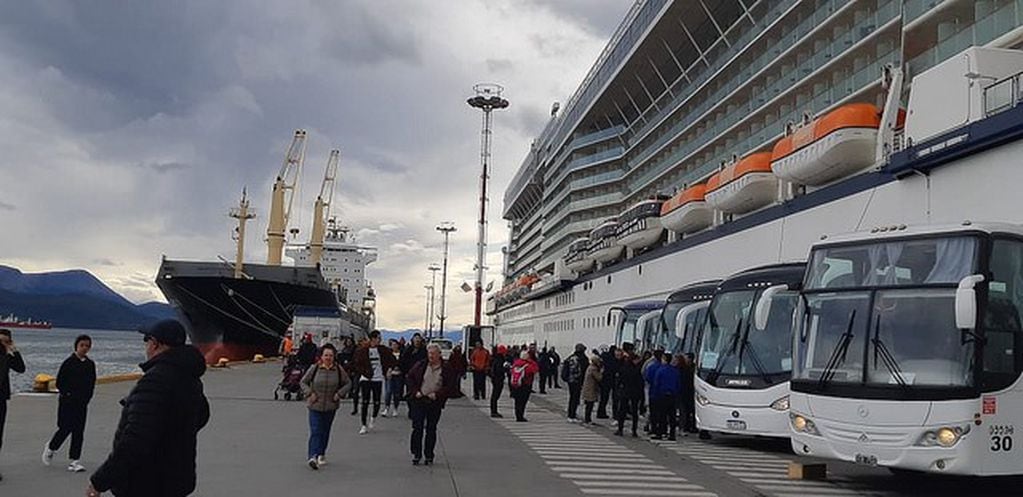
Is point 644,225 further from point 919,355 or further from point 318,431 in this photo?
point 318,431

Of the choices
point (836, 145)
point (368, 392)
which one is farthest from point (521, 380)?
point (836, 145)

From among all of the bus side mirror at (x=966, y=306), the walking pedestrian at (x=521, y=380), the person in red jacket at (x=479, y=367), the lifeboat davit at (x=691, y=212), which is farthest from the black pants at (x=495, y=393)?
the lifeboat davit at (x=691, y=212)

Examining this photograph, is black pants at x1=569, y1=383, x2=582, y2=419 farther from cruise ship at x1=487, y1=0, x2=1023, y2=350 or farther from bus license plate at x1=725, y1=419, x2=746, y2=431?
cruise ship at x1=487, y1=0, x2=1023, y2=350

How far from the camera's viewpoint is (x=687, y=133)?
45062 millimetres

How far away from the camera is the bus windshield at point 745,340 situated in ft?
50.2

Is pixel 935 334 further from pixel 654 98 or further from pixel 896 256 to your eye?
pixel 654 98

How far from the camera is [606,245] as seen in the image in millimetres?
50156

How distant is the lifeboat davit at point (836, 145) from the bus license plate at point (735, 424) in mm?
10117

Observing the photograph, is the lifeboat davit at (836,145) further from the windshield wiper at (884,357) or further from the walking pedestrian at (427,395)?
the walking pedestrian at (427,395)

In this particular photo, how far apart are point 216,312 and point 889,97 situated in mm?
44970

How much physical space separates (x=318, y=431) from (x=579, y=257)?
46577 mm

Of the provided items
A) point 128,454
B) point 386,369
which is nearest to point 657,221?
point 386,369

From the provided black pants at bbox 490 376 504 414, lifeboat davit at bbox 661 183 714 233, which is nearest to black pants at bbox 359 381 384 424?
black pants at bbox 490 376 504 414

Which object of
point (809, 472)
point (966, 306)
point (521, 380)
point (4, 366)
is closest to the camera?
point (966, 306)
